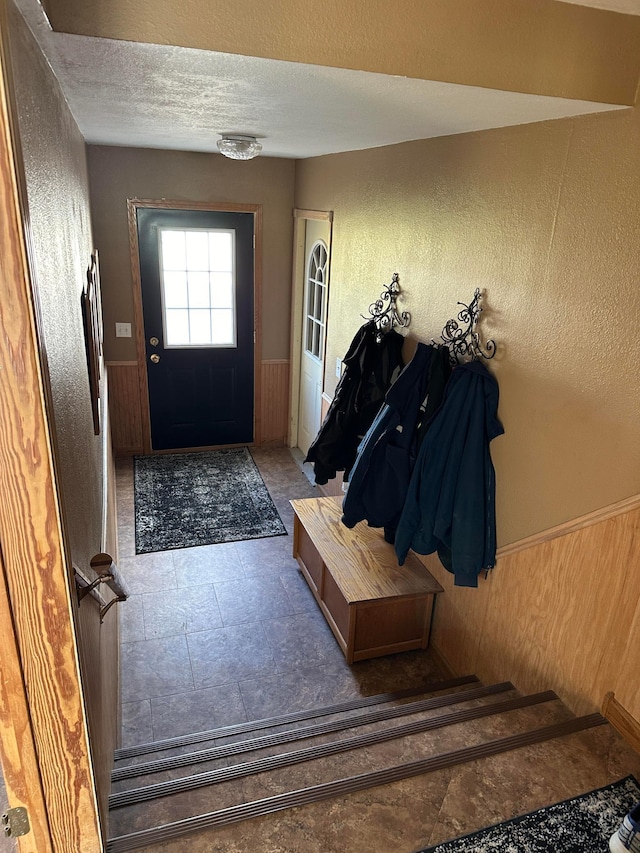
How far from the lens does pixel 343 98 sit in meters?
1.83

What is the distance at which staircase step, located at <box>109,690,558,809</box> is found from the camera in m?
1.72

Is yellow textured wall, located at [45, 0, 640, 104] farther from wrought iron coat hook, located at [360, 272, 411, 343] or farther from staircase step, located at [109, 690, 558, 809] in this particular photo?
staircase step, located at [109, 690, 558, 809]

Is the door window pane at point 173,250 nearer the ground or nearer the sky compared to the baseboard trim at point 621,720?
nearer the sky

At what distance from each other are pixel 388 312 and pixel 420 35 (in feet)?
5.73

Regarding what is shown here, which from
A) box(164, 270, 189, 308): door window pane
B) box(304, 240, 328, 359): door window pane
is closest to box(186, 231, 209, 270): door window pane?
box(164, 270, 189, 308): door window pane

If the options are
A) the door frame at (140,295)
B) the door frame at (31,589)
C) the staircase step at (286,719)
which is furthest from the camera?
the door frame at (140,295)

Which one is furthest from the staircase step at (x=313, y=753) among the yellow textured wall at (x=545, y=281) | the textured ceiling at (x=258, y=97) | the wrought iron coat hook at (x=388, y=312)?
the textured ceiling at (x=258, y=97)

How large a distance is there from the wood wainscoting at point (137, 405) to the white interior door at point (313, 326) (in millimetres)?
253

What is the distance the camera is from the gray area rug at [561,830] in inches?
58.1

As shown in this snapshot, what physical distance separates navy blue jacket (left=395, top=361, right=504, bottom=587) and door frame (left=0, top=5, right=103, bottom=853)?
1573 millimetres

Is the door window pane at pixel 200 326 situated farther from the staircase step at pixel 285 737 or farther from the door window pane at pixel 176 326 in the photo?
the staircase step at pixel 285 737

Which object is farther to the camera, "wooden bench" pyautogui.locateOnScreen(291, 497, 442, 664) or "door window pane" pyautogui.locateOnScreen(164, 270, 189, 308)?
"door window pane" pyautogui.locateOnScreen(164, 270, 189, 308)

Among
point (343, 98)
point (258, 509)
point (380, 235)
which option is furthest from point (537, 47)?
point (258, 509)

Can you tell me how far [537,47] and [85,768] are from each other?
6.71 feet
